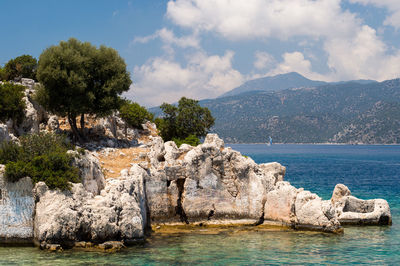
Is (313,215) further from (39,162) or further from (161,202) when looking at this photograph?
(39,162)

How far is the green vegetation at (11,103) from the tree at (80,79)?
2.33 m

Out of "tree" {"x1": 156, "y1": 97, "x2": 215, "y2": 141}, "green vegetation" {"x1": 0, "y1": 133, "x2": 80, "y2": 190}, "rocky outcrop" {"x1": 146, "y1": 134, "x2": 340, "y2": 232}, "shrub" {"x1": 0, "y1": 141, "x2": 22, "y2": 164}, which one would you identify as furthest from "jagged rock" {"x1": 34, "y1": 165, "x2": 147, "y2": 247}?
"tree" {"x1": 156, "y1": 97, "x2": 215, "y2": 141}

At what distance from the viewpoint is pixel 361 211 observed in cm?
3134

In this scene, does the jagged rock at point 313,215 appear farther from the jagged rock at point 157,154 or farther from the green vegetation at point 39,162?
the green vegetation at point 39,162

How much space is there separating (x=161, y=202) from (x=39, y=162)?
8.71 meters

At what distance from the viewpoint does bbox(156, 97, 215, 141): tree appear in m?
48.4

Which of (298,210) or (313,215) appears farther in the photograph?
(298,210)

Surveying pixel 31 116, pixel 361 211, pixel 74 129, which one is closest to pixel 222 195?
pixel 361 211

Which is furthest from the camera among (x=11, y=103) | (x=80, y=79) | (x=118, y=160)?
(x=80, y=79)

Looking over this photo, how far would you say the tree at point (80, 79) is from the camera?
34125 millimetres

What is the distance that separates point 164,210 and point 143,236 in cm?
480

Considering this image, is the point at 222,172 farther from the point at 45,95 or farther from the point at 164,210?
the point at 45,95

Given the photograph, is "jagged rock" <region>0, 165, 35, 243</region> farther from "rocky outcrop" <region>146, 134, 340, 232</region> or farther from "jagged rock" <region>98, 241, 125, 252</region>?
"rocky outcrop" <region>146, 134, 340, 232</region>

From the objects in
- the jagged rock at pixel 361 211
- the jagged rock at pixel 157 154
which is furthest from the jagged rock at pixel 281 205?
the jagged rock at pixel 157 154
